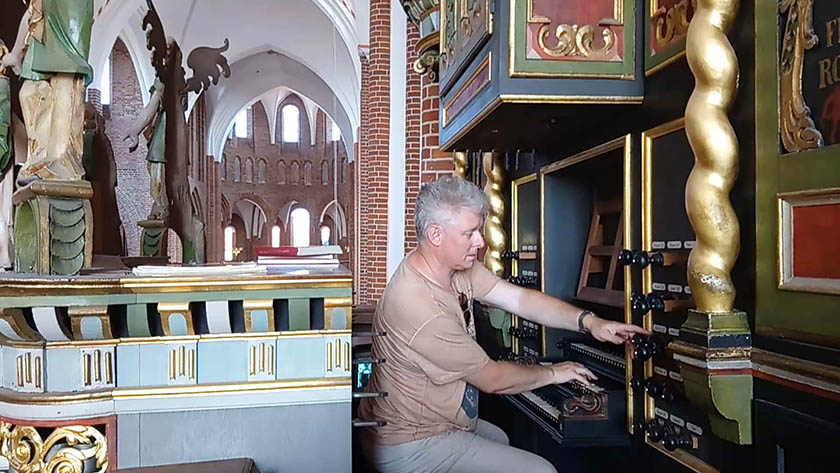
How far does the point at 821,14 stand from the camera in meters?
1.66

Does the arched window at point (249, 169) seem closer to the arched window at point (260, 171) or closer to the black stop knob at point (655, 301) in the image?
the arched window at point (260, 171)

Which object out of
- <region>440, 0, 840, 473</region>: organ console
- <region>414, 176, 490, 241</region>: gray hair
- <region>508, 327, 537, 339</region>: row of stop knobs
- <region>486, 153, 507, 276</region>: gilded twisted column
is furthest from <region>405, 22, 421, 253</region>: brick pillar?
<region>414, 176, 490, 241</region>: gray hair

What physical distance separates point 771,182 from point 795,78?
0.90ft

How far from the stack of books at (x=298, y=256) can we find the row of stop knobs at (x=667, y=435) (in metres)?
1.31

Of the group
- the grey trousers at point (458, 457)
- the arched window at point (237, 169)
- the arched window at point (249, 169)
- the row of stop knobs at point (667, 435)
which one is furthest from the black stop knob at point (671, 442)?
the arched window at point (249, 169)

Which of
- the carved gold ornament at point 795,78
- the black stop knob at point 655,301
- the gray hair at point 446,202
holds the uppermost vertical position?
the carved gold ornament at point 795,78

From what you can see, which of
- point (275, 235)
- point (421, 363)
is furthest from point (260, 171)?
point (421, 363)

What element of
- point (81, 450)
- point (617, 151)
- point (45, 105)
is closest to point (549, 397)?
point (617, 151)

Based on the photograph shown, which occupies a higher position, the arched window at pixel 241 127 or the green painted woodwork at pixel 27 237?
the arched window at pixel 241 127

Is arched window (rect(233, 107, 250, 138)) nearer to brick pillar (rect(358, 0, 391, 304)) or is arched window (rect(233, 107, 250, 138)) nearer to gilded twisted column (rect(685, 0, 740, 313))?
brick pillar (rect(358, 0, 391, 304))

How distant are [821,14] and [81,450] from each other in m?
2.34

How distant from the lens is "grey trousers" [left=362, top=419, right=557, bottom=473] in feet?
7.76

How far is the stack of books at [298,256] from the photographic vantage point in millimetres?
2770

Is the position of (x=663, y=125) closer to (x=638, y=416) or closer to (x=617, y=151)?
(x=617, y=151)
